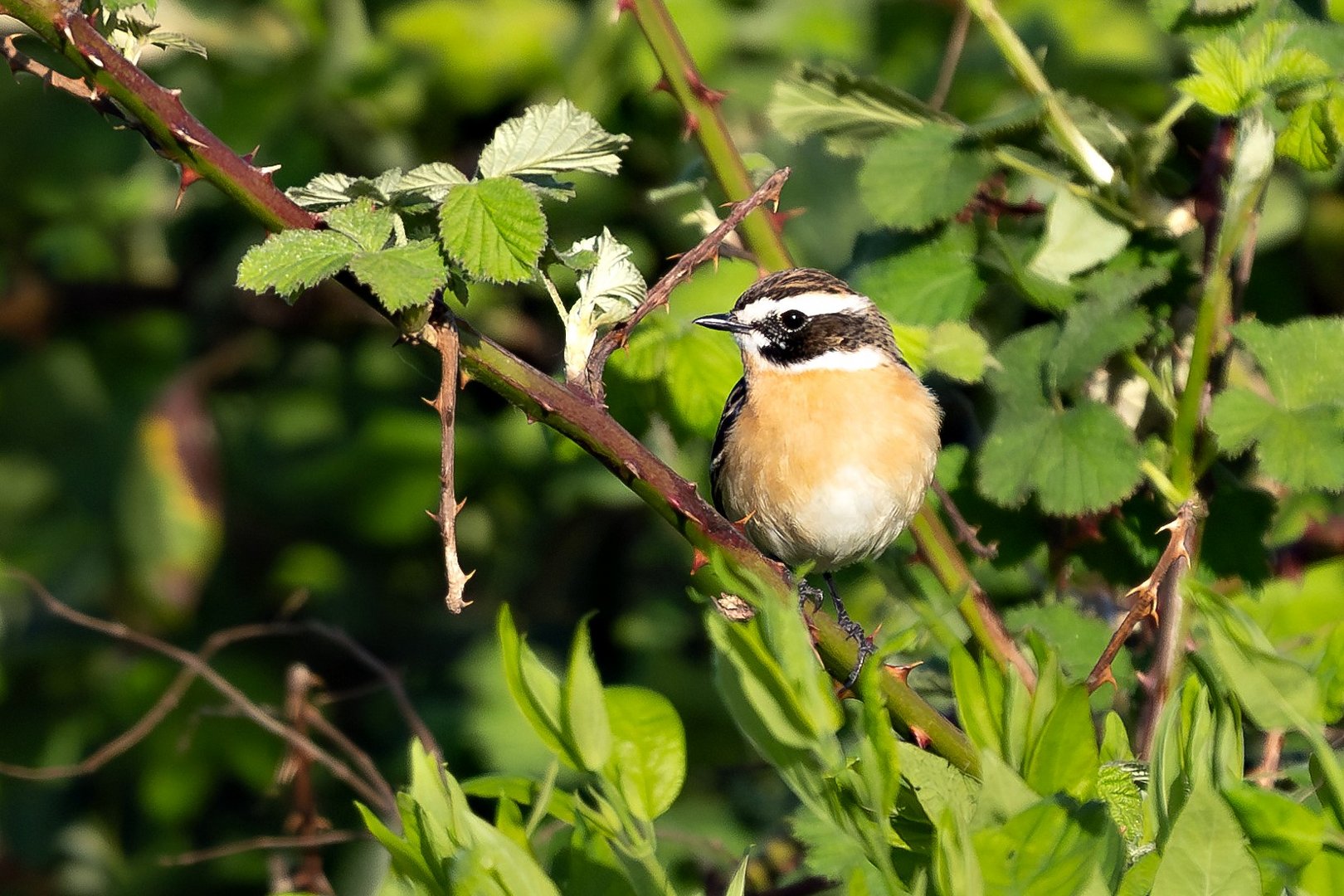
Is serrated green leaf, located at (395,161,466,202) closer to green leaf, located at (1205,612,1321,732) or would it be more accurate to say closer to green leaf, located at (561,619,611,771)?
green leaf, located at (561,619,611,771)

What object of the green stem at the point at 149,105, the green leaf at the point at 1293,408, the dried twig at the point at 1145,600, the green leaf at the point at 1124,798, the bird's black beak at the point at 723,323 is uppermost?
the green stem at the point at 149,105

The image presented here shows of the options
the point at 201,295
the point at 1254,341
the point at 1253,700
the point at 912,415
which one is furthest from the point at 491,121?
the point at 1253,700

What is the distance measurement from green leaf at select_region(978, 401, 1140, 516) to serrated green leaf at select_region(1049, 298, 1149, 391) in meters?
0.08

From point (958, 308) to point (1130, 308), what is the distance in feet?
1.09

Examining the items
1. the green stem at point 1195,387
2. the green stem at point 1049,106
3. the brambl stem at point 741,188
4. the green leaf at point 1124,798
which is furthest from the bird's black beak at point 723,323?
the green leaf at point 1124,798

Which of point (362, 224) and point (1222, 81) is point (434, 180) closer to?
point (362, 224)

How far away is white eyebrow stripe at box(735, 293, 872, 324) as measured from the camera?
3.51m

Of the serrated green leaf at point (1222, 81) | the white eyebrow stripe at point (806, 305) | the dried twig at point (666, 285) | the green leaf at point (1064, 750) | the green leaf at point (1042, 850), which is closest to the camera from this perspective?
the green leaf at point (1042, 850)

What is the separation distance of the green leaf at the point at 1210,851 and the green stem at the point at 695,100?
1729mm

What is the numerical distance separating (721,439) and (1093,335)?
3.89 ft

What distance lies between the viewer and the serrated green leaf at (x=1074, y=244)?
3.02 metres

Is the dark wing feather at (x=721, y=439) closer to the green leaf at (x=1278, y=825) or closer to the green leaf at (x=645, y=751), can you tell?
the green leaf at (x=645, y=751)

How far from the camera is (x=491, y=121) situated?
5094mm

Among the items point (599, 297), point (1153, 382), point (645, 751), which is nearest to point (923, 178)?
point (1153, 382)
